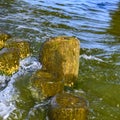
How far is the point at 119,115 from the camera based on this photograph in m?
5.25

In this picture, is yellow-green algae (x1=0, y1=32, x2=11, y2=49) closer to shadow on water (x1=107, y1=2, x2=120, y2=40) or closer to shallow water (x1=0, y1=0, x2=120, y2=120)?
shallow water (x1=0, y1=0, x2=120, y2=120)

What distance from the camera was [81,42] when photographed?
8703mm

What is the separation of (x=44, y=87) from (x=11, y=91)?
27.6 inches

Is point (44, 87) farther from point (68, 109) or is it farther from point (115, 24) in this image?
point (115, 24)

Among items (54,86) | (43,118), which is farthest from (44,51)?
(43,118)

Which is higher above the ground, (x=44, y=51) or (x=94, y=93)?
(x=44, y=51)

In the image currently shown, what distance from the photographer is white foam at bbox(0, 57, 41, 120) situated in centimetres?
520

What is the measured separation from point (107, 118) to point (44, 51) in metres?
1.81

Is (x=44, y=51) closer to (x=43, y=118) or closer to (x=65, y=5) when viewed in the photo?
(x=43, y=118)

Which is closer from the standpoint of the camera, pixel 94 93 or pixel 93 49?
pixel 94 93

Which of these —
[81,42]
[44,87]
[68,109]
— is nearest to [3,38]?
[81,42]

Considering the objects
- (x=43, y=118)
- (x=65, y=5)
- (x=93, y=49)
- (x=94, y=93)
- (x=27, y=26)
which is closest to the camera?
(x=43, y=118)

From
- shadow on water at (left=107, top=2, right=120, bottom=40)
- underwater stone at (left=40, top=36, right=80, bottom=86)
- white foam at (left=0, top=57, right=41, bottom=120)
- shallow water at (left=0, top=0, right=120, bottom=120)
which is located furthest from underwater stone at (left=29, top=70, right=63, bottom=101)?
shadow on water at (left=107, top=2, right=120, bottom=40)

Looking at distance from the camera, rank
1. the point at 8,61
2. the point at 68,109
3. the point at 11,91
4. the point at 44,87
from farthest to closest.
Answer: the point at 8,61 < the point at 11,91 < the point at 44,87 < the point at 68,109
